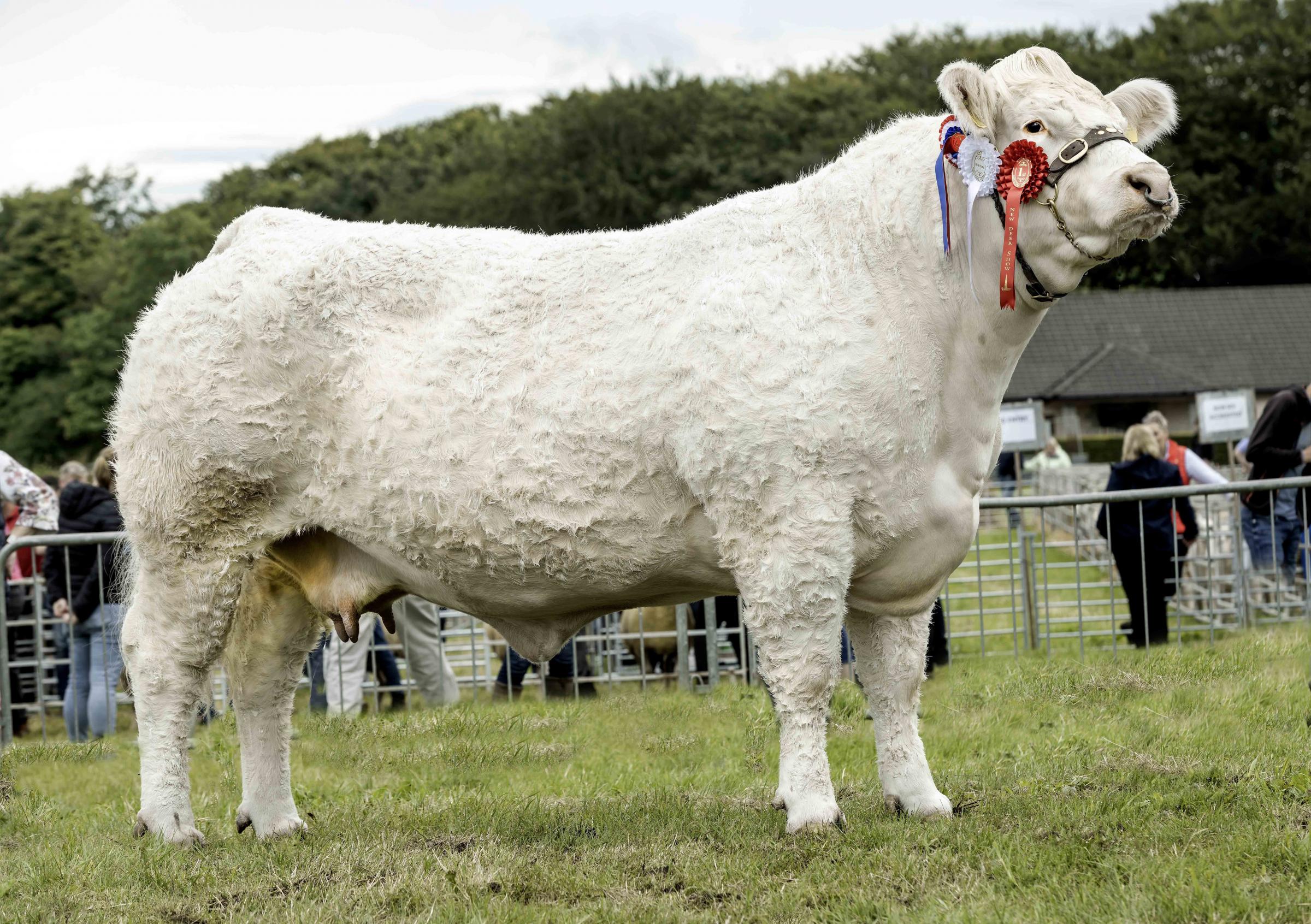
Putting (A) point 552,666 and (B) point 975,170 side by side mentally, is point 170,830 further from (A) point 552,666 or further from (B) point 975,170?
(A) point 552,666

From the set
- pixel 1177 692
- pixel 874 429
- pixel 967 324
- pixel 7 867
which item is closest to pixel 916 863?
pixel 874 429

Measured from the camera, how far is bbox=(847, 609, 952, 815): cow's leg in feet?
17.4

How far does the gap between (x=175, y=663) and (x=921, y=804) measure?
3.04m

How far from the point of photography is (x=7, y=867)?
5.46m

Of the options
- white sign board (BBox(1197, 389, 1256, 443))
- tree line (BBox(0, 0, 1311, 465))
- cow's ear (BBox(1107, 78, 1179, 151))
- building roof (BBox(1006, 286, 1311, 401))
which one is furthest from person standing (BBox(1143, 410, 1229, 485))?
tree line (BBox(0, 0, 1311, 465))

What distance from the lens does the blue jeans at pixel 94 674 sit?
996 cm

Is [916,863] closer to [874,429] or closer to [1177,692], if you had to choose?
[874,429]

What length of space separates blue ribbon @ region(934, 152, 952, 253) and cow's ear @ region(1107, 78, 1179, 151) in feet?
2.19

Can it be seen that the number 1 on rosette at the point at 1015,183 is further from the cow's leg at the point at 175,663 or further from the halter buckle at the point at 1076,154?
the cow's leg at the point at 175,663

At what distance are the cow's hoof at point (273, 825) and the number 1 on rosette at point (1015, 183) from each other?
3.62m

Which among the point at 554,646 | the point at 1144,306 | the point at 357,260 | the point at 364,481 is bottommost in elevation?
the point at 554,646

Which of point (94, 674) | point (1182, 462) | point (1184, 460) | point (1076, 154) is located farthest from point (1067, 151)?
point (1182, 462)

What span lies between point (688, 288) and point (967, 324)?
987 millimetres

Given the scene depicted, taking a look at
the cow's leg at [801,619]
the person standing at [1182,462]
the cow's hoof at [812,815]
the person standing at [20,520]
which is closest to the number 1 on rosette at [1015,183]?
the cow's leg at [801,619]
